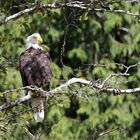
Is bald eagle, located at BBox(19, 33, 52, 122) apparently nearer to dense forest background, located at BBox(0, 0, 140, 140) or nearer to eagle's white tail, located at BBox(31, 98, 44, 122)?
eagle's white tail, located at BBox(31, 98, 44, 122)

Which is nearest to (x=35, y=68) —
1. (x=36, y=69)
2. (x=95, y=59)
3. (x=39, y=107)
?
(x=36, y=69)

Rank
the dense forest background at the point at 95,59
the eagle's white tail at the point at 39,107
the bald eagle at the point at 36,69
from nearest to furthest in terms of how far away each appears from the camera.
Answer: the eagle's white tail at the point at 39,107 < the bald eagle at the point at 36,69 < the dense forest background at the point at 95,59

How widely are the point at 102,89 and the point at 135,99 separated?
16.7 feet

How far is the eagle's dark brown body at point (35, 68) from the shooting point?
302 inches

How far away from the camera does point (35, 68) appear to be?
7730 millimetres

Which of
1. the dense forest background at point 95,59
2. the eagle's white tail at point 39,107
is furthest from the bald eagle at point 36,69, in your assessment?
the dense forest background at point 95,59

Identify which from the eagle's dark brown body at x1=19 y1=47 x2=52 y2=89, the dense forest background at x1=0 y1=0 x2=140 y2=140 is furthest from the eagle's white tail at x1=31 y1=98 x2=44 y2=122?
the dense forest background at x1=0 y1=0 x2=140 y2=140

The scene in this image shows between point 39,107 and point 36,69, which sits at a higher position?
point 36,69

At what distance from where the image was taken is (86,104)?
11.1 m

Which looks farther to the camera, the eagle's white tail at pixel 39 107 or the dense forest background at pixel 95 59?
the dense forest background at pixel 95 59

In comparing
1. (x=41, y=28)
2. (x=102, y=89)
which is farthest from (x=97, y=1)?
(x=41, y=28)

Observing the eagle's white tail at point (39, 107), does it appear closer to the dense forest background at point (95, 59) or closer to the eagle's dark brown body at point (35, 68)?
the eagle's dark brown body at point (35, 68)

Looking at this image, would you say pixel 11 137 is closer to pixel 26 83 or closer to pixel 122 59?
pixel 26 83

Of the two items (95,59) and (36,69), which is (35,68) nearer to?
(36,69)
